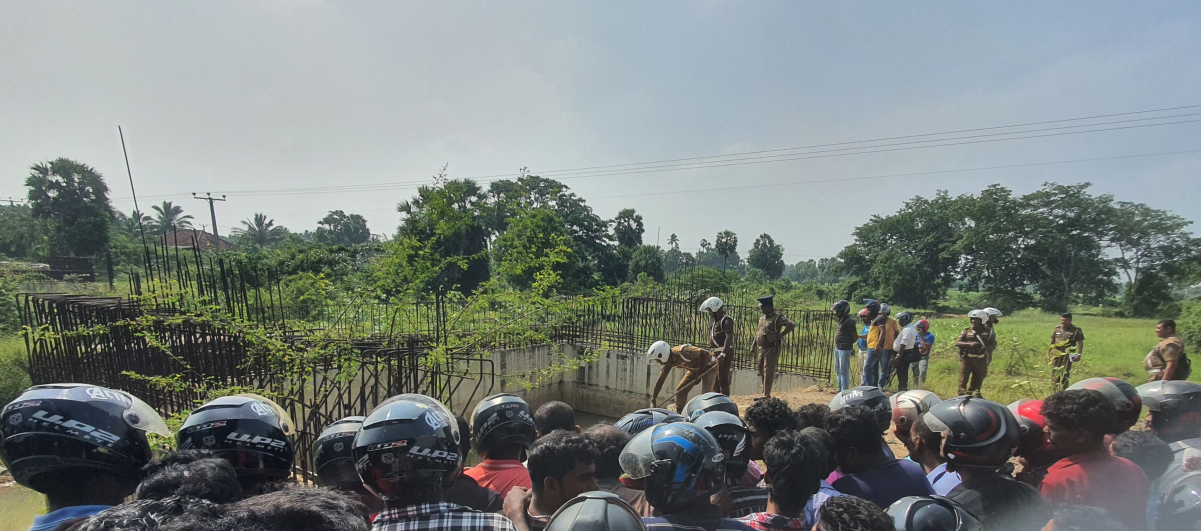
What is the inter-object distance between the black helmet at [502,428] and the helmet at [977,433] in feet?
7.35

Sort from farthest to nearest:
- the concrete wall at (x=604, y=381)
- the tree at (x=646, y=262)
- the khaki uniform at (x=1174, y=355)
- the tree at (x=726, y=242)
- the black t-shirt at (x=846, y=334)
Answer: the tree at (x=726, y=242)
the tree at (x=646, y=262)
the concrete wall at (x=604, y=381)
the black t-shirt at (x=846, y=334)
the khaki uniform at (x=1174, y=355)

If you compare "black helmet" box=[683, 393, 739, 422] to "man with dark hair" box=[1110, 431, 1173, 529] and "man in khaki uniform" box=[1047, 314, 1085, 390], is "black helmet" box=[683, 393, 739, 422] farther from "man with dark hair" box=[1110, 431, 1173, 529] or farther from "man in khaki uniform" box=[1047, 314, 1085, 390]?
"man in khaki uniform" box=[1047, 314, 1085, 390]

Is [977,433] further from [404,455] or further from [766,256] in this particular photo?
[766,256]

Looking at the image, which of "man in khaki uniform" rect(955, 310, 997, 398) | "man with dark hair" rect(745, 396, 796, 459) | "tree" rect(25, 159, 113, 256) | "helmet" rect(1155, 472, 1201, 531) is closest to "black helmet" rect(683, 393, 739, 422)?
"man with dark hair" rect(745, 396, 796, 459)

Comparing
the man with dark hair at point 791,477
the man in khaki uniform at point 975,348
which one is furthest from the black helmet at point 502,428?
the man in khaki uniform at point 975,348

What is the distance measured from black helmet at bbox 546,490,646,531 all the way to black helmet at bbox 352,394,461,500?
0.52 m

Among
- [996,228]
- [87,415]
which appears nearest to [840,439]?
[87,415]

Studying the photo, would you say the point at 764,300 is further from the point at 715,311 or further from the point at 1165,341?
the point at 1165,341

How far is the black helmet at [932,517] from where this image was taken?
1705mm

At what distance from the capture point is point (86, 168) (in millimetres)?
32281

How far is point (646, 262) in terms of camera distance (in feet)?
139

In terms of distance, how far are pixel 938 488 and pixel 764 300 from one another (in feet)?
16.6

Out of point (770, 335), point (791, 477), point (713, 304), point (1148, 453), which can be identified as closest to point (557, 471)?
point (791, 477)

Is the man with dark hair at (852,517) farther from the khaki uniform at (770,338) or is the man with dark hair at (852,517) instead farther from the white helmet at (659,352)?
the khaki uniform at (770,338)
